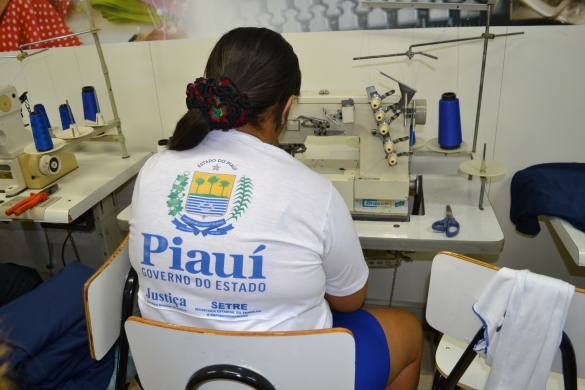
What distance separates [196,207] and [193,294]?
178 millimetres

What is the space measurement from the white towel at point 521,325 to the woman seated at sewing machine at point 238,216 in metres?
0.29

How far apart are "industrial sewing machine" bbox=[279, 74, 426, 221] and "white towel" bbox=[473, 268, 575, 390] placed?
547 millimetres

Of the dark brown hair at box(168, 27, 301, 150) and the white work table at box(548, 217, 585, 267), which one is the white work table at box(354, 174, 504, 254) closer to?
the white work table at box(548, 217, 585, 267)

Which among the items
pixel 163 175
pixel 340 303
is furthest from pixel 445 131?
pixel 163 175

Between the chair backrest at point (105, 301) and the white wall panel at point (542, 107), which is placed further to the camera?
the white wall panel at point (542, 107)

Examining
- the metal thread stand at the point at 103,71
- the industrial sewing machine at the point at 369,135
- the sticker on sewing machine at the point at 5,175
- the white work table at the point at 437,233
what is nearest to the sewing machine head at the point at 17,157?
the sticker on sewing machine at the point at 5,175

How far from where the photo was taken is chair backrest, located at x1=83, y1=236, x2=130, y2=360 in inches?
41.3

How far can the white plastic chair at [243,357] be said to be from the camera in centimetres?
86

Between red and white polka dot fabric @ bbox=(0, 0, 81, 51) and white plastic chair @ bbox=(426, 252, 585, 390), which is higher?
red and white polka dot fabric @ bbox=(0, 0, 81, 51)

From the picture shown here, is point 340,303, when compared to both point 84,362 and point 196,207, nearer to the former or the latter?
point 196,207

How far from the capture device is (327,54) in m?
1.85

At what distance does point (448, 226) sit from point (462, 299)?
0.40 m

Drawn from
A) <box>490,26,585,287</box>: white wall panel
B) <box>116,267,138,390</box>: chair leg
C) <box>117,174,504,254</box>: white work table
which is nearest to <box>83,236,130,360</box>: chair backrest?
<box>116,267,138,390</box>: chair leg

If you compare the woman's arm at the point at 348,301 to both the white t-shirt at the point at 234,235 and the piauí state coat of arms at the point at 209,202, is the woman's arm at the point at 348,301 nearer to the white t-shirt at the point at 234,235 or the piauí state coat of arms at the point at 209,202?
the white t-shirt at the point at 234,235
